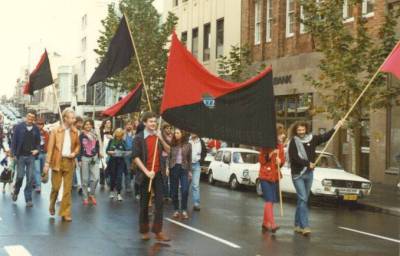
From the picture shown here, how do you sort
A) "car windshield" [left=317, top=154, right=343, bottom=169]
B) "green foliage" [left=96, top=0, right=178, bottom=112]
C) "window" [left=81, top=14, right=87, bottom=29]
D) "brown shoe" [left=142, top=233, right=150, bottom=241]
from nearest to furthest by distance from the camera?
1. "brown shoe" [left=142, top=233, right=150, bottom=241]
2. "car windshield" [left=317, top=154, right=343, bottom=169]
3. "green foliage" [left=96, top=0, right=178, bottom=112]
4. "window" [left=81, top=14, right=87, bottom=29]

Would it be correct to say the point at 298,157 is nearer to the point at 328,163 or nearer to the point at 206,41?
the point at 328,163

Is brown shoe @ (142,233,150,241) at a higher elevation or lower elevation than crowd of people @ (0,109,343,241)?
lower

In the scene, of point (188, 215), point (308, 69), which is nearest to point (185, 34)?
point (308, 69)

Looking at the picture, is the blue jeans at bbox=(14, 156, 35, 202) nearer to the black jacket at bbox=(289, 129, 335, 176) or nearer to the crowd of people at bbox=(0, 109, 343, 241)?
the crowd of people at bbox=(0, 109, 343, 241)

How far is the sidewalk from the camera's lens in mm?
15950

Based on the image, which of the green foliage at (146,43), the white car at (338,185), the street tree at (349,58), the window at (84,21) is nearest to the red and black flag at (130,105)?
the white car at (338,185)

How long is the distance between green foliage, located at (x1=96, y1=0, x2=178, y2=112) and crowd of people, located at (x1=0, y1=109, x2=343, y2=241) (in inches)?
813

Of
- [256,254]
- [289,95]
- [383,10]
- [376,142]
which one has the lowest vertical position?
[256,254]

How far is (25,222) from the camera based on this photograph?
11.1 m

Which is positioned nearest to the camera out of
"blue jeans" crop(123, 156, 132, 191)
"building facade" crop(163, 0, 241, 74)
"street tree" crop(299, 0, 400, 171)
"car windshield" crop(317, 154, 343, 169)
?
"blue jeans" crop(123, 156, 132, 191)

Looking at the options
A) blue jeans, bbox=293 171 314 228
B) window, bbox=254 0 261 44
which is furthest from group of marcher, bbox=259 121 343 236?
window, bbox=254 0 261 44

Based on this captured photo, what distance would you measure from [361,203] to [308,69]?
39.0 feet

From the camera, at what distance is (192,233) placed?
419 inches

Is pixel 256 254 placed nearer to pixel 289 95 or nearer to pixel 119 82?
pixel 289 95
